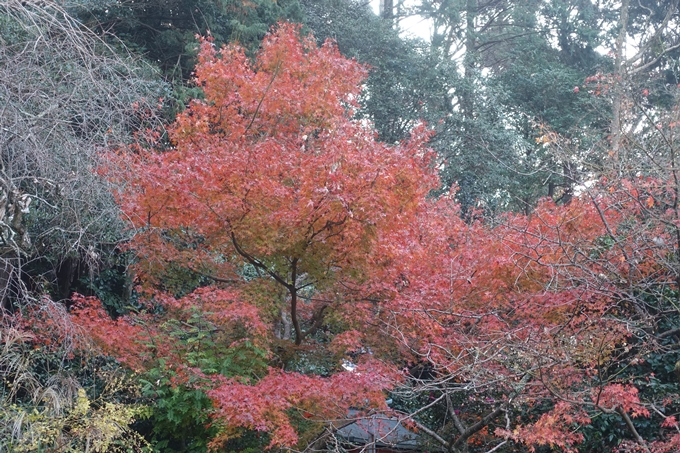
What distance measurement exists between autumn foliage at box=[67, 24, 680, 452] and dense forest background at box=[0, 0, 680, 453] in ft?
0.13

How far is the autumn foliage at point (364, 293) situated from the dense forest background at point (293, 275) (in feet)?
0.13

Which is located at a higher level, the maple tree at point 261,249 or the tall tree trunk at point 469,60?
the tall tree trunk at point 469,60

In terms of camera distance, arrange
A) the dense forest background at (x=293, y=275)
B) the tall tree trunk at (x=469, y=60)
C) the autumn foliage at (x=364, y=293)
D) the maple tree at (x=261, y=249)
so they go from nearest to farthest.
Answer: the dense forest background at (x=293, y=275) < the autumn foliage at (x=364, y=293) < the maple tree at (x=261, y=249) < the tall tree trunk at (x=469, y=60)

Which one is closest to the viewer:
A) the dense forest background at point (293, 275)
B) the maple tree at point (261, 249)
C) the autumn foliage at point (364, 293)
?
the dense forest background at point (293, 275)

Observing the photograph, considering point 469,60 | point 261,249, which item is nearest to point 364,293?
point 261,249

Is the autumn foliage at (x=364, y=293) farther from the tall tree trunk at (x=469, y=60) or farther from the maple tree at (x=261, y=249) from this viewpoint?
the tall tree trunk at (x=469, y=60)

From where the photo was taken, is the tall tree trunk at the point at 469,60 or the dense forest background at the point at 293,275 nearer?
the dense forest background at the point at 293,275

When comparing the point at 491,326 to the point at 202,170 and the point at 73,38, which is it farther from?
the point at 73,38

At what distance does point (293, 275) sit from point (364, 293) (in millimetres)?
872

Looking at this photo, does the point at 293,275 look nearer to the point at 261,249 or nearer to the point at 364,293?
the point at 261,249

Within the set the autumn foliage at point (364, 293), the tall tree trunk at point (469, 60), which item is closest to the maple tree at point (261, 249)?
the autumn foliage at point (364, 293)

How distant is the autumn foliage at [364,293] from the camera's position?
639 centimetres

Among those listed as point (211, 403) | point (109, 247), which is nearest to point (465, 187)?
point (109, 247)

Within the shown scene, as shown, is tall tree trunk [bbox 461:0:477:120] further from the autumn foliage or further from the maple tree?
the maple tree
